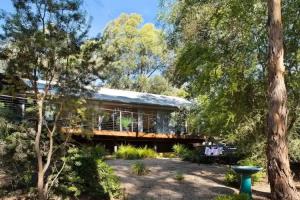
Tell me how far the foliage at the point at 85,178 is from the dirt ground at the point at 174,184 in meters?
0.65

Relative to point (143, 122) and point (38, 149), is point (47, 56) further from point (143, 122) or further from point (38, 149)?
point (143, 122)

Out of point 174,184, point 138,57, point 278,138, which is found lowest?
point 174,184

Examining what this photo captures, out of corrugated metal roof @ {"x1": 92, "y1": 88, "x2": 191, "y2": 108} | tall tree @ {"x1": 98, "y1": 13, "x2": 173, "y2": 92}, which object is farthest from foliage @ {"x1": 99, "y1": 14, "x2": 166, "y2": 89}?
corrugated metal roof @ {"x1": 92, "y1": 88, "x2": 191, "y2": 108}

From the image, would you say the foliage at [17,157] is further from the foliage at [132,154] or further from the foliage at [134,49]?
the foliage at [134,49]

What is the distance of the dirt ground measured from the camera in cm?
1284

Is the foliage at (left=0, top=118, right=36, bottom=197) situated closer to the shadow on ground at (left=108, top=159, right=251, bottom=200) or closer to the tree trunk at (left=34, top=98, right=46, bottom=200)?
the tree trunk at (left=34, top=98, right=46, bottom=200)

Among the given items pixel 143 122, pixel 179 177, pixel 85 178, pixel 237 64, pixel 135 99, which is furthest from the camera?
pixel 143 122

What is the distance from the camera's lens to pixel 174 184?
1407cm

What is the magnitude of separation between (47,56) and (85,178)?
3562 millimetres

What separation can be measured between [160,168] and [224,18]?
5822mm

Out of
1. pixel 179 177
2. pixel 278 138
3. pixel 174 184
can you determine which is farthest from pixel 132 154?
pixel 278 138

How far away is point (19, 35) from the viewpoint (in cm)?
1056

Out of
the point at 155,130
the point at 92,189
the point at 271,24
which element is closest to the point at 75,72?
the point at 92,189

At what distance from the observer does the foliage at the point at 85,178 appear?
12039 mm
